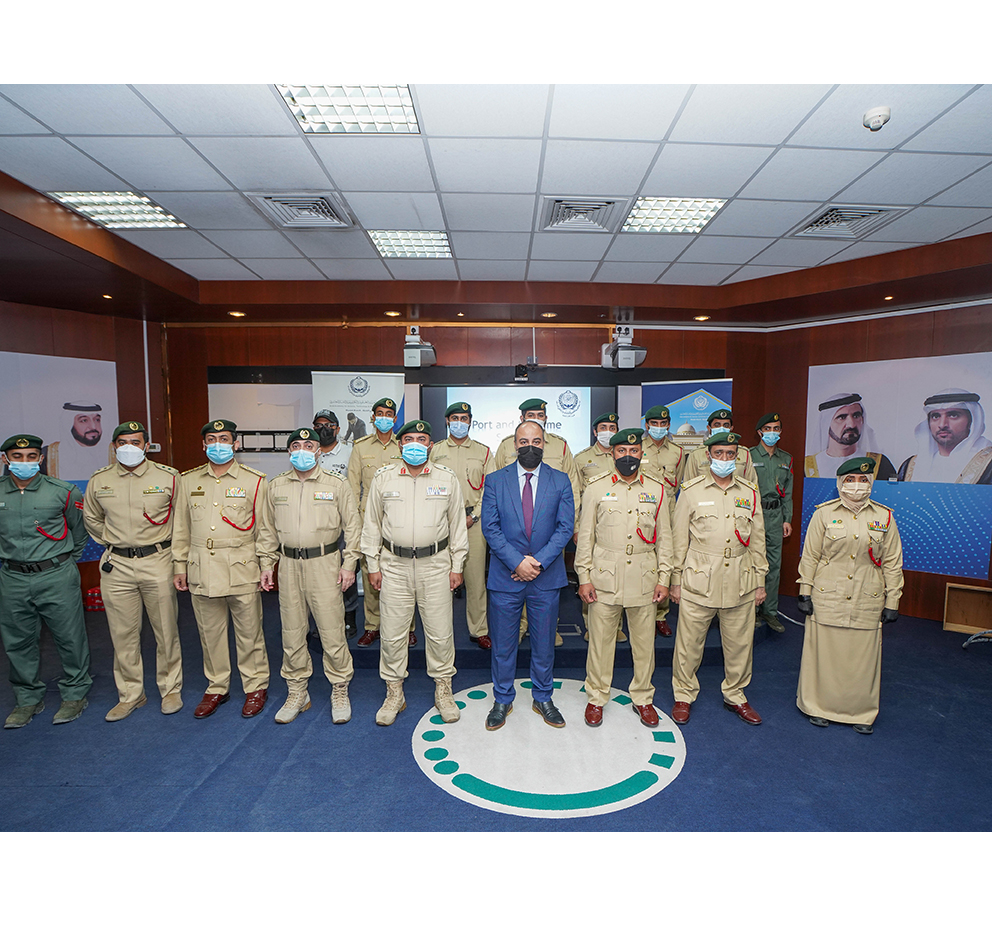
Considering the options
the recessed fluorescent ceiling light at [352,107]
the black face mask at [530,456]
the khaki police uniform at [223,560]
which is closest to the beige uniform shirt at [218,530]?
the khaki police uniform at [223,560]

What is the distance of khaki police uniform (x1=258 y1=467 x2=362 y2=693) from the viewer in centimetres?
323

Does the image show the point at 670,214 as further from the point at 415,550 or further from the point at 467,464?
the point at 415,550

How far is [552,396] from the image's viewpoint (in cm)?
645

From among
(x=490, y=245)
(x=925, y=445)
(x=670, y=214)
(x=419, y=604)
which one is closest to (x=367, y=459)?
(x=419, y=604)

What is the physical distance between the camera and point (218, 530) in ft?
10.6

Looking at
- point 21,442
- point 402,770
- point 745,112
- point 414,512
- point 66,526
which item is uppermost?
point 745,112

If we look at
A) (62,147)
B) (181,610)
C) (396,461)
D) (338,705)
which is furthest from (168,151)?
(181,610)

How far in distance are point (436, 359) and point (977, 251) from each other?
5.25m

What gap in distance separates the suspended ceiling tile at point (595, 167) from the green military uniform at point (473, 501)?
191cm

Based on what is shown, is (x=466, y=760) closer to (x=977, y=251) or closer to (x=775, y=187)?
(x=775, y=187)

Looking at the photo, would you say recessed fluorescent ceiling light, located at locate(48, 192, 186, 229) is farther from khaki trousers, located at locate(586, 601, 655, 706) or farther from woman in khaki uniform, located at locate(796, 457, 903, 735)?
woman in khaki uniform, located at locate(796, 457, 903, 735)

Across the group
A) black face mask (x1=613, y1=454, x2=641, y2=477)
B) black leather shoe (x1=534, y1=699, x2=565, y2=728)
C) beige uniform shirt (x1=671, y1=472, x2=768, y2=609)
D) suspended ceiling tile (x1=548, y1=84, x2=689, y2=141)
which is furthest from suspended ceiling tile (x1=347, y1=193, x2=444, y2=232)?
black leather shoe (x1=534, y1=699, x2=565, y2=728)

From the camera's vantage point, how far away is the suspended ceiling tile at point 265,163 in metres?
2.83

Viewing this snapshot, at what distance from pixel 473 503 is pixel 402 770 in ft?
7.39
